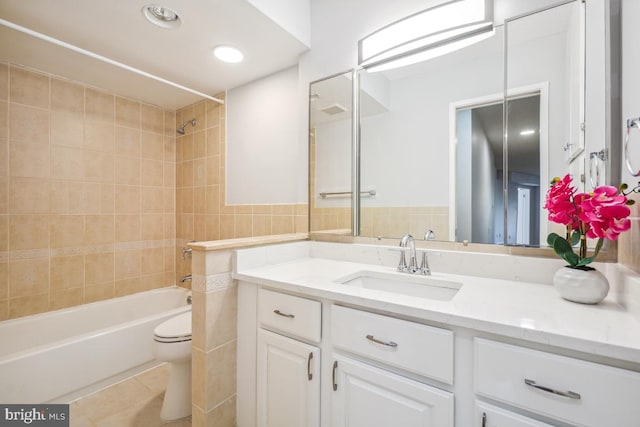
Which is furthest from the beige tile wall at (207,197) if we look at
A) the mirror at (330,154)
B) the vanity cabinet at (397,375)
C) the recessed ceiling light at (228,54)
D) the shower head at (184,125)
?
the vanity cabinet at (397,375)

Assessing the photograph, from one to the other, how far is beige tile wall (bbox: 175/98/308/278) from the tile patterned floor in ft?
3.62

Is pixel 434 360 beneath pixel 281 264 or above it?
beneath

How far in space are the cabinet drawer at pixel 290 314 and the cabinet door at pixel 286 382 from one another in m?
0.05

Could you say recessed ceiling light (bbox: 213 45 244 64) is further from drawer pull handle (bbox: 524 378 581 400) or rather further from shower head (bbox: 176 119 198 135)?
drawer pull handle (bbox: 524 378 581 400)

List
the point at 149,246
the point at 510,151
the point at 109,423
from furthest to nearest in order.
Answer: the point at 149,246
the point at 109,423
the point at 510,151

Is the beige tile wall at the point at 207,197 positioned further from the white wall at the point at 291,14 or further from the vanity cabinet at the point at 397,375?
the white wall at the point at 291,14

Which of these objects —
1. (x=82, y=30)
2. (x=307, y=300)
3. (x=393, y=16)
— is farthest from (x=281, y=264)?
(x=82, y=30)

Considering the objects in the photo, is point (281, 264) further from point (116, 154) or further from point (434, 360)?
point (116, 154)

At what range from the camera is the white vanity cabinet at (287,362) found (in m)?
1.08

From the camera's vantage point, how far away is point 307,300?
1.11m

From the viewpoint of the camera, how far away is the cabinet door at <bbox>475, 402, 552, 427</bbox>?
2.30 ft

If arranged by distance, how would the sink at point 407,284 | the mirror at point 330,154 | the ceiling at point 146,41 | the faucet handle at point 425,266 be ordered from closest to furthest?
the sink at point 407,284
the faucet handle at point 425,266
the ceiling at point 146,41
the mirror at point 330,154

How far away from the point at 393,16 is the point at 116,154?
8.11 feet

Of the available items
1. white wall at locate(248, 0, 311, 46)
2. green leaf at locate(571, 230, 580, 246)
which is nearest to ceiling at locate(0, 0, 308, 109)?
white wall at locate(248, 0, 311, 46)
